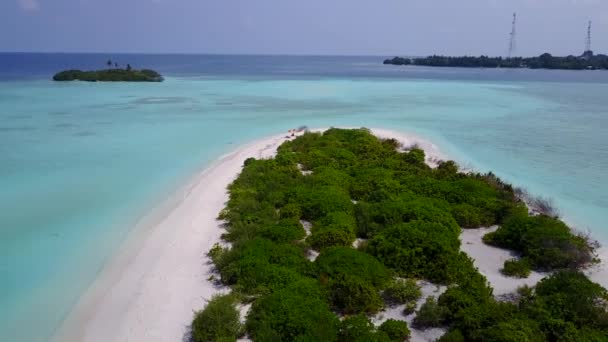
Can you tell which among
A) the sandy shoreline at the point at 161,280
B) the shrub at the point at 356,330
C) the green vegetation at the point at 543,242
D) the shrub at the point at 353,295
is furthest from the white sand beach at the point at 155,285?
the green vegetation at the point at 543,242

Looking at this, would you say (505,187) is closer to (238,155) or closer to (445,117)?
(238,155)

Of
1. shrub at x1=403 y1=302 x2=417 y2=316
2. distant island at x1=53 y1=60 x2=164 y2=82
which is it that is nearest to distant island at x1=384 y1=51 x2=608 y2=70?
distant island at x1=53 y1=60 x2=164 y2=82

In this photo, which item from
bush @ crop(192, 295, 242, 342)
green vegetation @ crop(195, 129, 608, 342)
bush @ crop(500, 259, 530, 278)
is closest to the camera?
green vegetation @ crop(195, 129, 608, 342)

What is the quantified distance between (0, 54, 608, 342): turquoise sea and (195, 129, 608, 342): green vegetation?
394 cm

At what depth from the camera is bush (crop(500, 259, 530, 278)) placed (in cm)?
1282

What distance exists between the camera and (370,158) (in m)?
24.6

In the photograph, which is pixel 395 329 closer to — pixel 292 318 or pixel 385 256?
pixel 292 318

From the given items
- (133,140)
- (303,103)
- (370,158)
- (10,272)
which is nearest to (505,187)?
(370,158)

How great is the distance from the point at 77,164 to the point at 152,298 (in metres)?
17.1

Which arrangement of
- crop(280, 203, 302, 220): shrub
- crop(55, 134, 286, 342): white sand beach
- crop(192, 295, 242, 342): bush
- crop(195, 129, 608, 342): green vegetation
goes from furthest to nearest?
1. crop(280, 203, 302, 220): shrub
2. crop(55, 134, 286, 342): white sand beach
3. crop(192, 295, 242, 342): bush
4. crop(195, 129, 608, 342): green vegetation

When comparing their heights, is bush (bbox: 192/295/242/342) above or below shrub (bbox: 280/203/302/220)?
below

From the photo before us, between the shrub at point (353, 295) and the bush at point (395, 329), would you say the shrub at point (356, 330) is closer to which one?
the bush at point (395, 329)

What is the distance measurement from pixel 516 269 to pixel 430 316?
4.07 m

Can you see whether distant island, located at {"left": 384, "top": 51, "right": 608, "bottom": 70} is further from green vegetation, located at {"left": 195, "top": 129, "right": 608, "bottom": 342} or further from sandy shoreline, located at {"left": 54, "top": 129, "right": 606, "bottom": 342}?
sandy shoreline, located at {"left": 54, "top": 129, "right": 606, "bottom": 342}
